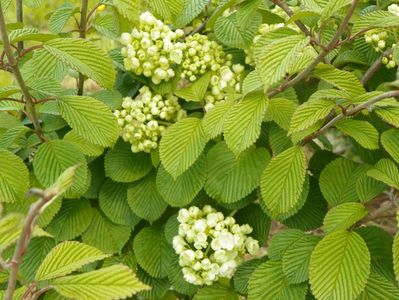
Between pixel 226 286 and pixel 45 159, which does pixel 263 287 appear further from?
pixel 45 159

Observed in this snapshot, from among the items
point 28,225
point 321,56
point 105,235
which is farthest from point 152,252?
point 28,225

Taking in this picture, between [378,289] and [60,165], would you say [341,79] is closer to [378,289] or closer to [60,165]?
[378,289]

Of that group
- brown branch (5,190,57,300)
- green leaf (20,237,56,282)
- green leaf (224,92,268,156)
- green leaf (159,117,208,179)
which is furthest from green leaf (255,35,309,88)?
green leaf (20,237,56,282)

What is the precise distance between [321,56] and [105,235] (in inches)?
22.8

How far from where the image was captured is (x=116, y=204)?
1.33 metres

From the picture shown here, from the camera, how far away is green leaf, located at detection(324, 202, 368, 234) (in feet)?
3.60

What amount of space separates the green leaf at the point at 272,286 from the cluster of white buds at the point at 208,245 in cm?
5

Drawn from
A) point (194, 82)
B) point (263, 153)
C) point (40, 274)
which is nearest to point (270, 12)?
point (194, 82)

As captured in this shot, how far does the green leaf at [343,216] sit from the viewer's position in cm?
110

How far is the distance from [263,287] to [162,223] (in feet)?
0.98

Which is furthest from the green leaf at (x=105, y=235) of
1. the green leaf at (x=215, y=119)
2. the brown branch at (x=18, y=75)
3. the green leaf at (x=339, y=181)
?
the green leaf at (x=339, y=181)

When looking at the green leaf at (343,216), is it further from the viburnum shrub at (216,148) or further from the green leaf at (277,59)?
the green leaf at (277,59)

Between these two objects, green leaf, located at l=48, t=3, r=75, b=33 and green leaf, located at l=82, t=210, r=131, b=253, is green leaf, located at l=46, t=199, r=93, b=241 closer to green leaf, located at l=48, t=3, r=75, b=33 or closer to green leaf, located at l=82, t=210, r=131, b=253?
green leaf, located at l=82, t=210, r=131, b=253

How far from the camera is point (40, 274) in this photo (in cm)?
88
